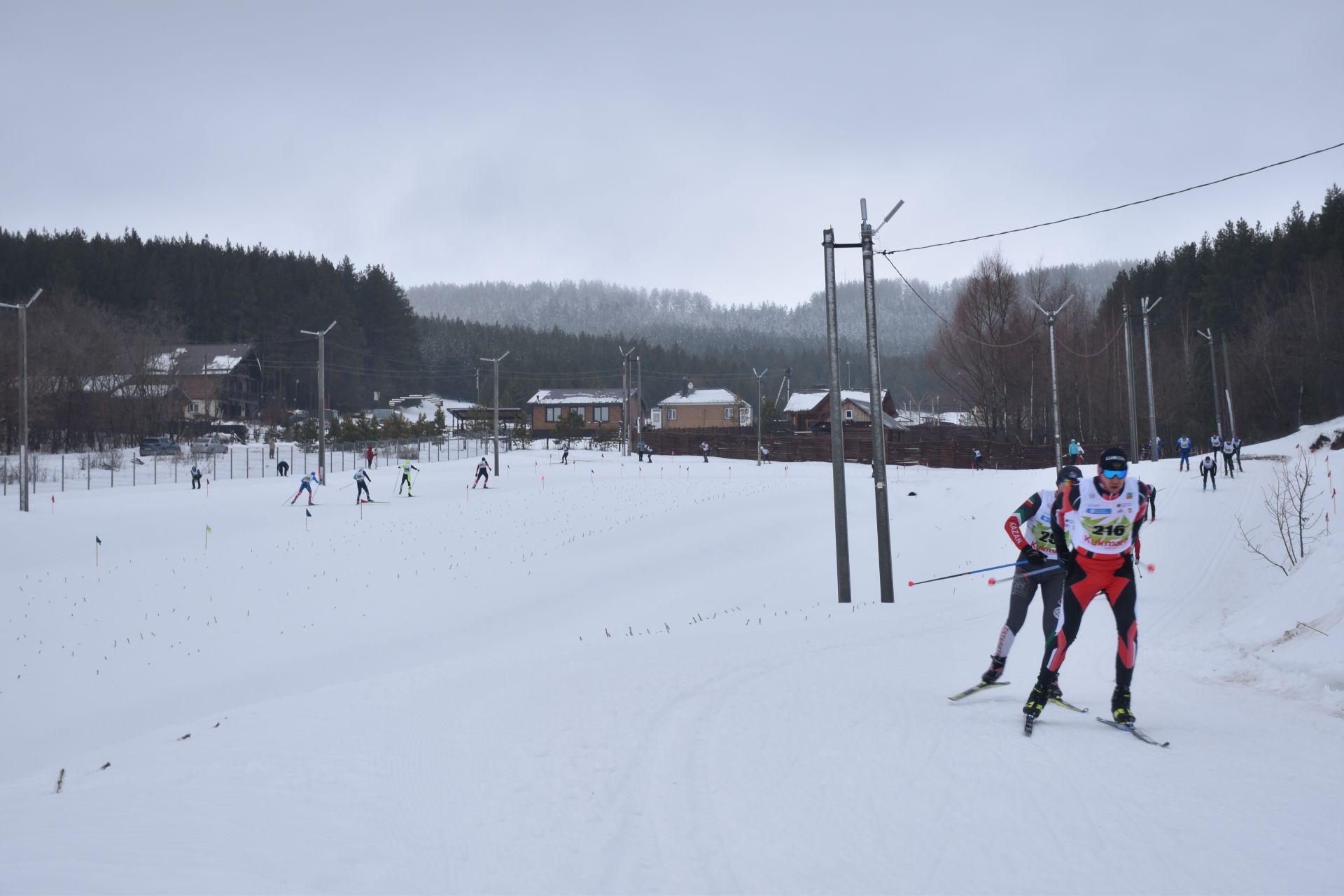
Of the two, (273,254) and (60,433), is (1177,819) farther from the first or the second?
(273,254)

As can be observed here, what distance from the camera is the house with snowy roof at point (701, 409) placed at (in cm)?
10881

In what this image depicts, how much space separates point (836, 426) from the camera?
54.2ft

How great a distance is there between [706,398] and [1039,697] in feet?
338

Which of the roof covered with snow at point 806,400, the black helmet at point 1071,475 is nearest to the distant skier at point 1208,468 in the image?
the black helmet at point 1071,475

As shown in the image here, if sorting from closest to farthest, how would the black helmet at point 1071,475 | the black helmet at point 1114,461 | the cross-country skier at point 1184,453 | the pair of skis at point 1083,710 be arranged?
1. the pair of skis at point 1083,710
2. the black helmet at point 1114,461
3. the black helmet at point 1071,475
4. the cross-country skier at point 1184,453

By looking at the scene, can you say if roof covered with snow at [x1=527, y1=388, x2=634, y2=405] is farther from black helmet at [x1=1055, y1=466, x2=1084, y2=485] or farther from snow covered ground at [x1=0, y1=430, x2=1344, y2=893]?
black helmet at [x1=1055, y1=466, x2=1084, y2=485]

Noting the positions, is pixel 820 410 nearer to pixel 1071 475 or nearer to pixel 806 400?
pixel 806 400

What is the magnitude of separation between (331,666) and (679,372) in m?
138

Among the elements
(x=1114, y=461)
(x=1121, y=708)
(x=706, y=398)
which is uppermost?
(x=706, y=398)

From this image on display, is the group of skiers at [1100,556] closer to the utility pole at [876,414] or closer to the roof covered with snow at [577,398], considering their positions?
the utility pole at [876,414]

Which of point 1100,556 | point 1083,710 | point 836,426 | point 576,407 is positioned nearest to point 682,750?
point 1083,710

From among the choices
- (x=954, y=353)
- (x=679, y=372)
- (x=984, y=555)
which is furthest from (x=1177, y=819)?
(x=679, y=372)

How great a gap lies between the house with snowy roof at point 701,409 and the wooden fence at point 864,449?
Answer: 22.3 m

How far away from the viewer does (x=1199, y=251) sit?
85.6 meters
